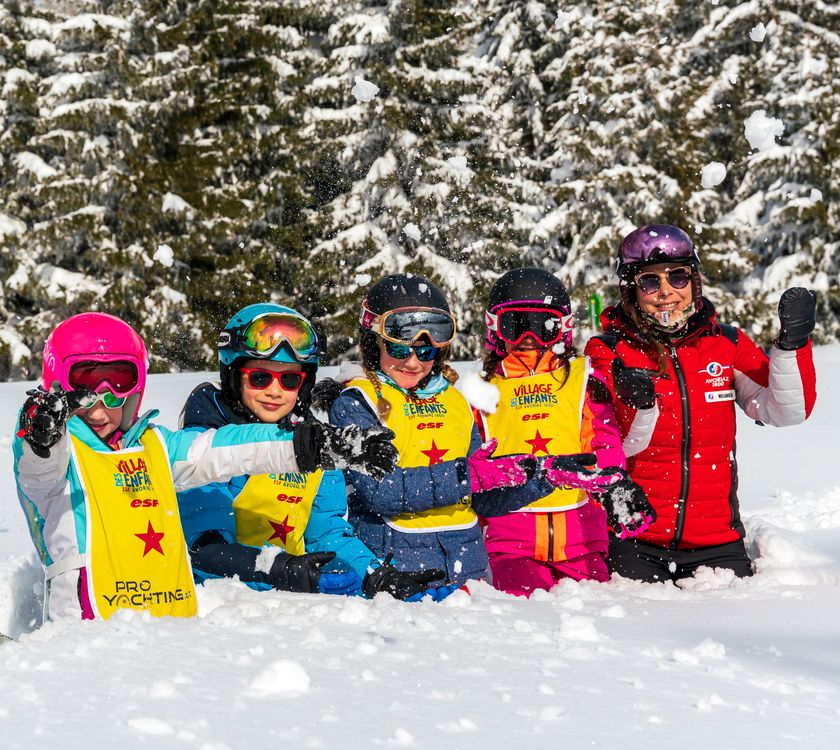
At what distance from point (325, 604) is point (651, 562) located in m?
2.30

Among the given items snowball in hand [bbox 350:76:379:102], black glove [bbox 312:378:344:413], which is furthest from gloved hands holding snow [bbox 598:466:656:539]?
snowball in hand [bbox 350:76:379:102]

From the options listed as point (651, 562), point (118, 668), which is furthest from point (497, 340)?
point (118, 668)

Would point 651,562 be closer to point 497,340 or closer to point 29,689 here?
point 497,340

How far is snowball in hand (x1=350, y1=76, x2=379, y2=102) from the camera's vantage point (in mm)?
20625

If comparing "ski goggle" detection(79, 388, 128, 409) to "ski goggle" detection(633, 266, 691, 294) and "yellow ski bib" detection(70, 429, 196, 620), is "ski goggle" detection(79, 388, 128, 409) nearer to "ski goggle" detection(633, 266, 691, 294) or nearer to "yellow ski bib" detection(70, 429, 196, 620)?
"yellow ski bib" detection(70, 429, 196, 620)

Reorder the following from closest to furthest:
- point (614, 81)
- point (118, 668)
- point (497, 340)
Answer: point (118, 668), point (497, 340), point (614, 81)

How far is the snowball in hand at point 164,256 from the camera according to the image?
22672mm

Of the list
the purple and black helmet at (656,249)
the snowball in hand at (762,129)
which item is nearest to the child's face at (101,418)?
the purple and black helmet at (656,249)

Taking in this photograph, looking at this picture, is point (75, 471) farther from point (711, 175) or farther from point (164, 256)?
point (711, 175)

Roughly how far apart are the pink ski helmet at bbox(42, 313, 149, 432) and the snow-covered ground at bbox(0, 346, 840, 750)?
910 millimetres

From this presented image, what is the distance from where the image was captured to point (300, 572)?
4020 millimetres

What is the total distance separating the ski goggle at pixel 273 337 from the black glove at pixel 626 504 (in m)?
1.57

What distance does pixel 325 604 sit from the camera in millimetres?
3582

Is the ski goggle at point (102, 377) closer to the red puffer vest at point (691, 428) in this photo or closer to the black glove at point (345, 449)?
the black glove at point (345, 449)
